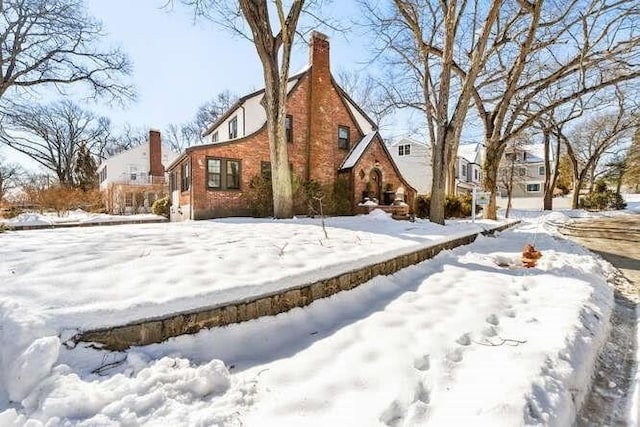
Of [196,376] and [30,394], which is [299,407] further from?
[30,394]

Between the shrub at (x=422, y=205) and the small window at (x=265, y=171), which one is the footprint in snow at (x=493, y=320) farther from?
the shrub at (x=422, y=205)

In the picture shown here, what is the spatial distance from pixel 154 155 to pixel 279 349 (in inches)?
1270

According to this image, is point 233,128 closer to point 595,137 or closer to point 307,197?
point 307,197

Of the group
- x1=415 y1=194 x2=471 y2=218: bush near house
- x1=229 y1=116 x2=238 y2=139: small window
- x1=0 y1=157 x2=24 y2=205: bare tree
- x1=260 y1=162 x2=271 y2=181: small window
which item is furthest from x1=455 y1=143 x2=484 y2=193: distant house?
x1=0 y1=157 x2=24 y2=205: bare tree

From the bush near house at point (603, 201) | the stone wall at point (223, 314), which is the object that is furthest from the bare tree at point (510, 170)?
the stone wall at point (223, 314)

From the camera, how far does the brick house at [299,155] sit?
12.4 m

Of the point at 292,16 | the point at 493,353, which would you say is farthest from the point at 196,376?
the point at 292,16

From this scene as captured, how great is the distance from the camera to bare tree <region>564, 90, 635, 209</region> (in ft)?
78.6

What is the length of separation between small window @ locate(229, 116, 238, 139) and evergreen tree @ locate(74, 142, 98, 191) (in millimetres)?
25012

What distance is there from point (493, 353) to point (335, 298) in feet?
5.46

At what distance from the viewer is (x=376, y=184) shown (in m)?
16.0

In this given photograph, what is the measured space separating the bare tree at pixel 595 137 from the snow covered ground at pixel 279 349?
91.1ft

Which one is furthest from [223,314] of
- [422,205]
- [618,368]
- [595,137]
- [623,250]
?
[595,137]

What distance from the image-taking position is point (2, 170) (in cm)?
3753
